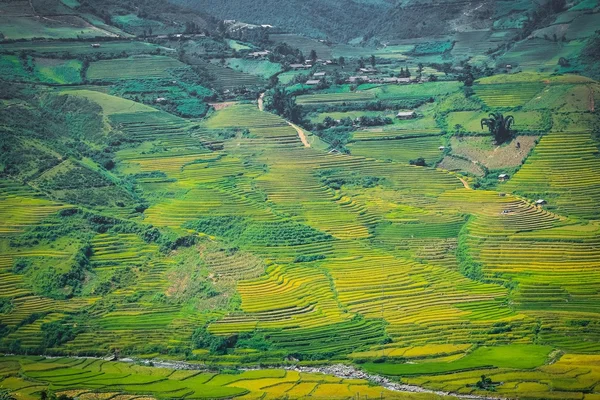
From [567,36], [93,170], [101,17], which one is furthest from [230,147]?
[567,36]

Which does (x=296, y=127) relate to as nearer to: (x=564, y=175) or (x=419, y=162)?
(x=419, y=162)

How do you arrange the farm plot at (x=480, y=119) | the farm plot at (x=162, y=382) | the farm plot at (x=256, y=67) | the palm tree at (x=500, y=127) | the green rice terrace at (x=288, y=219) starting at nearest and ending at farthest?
the farm plot at (x=162, y=382), the green rice terrace at (x=288, y=219), the palm tree at (x=500, y=127), the farm plot at (x=480, y=119), the farm plot at (x=256, y=67)

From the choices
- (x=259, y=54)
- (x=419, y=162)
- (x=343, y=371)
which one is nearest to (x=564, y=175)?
(x=419, y=162)

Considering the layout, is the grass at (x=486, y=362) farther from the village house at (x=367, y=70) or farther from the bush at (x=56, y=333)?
the village house at (x=367, y=70)

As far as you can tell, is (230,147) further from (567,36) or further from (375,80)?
(567,36)

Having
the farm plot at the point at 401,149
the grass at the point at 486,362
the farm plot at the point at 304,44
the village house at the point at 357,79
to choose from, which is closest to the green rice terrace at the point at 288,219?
the grass at the point at 486,362

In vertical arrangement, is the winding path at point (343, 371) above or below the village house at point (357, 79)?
below
